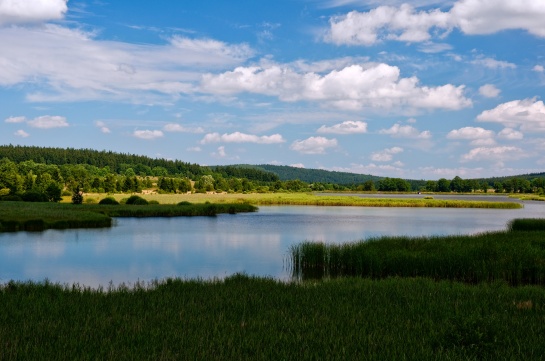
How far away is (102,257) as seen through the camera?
29.3 meters

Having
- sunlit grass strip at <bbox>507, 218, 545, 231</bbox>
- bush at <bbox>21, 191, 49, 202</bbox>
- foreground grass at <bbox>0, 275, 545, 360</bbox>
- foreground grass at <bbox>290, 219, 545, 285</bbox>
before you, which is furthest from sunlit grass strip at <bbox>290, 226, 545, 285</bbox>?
bush at <bbox>21, 191, 49, 202</bbox>

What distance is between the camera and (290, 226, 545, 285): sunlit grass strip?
2092cm

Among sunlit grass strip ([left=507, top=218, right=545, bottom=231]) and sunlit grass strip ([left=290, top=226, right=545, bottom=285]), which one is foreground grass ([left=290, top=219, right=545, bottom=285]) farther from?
sunlit grass strip ([left=507, top=218, right=545, bottom=231])

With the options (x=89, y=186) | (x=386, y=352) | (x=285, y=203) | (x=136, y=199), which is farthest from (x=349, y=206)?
(x=386, y=352)

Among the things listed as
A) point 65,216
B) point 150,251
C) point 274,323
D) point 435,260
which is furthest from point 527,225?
point 65,216

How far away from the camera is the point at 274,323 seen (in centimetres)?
1088

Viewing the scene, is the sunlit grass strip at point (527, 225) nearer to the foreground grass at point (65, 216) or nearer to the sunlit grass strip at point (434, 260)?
the sunlit grass strip at point (434, 260)

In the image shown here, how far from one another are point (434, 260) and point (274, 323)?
13.4m

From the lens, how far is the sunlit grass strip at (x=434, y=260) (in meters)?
20.9

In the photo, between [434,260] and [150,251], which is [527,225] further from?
[150,251]

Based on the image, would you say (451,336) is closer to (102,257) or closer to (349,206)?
(102,257)

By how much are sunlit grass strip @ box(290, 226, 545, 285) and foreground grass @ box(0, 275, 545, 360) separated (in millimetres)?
5388

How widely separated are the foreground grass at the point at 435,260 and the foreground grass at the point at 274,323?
5327 millimetres

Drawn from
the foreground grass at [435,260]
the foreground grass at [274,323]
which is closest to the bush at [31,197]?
the foreground grass at [435,260]
